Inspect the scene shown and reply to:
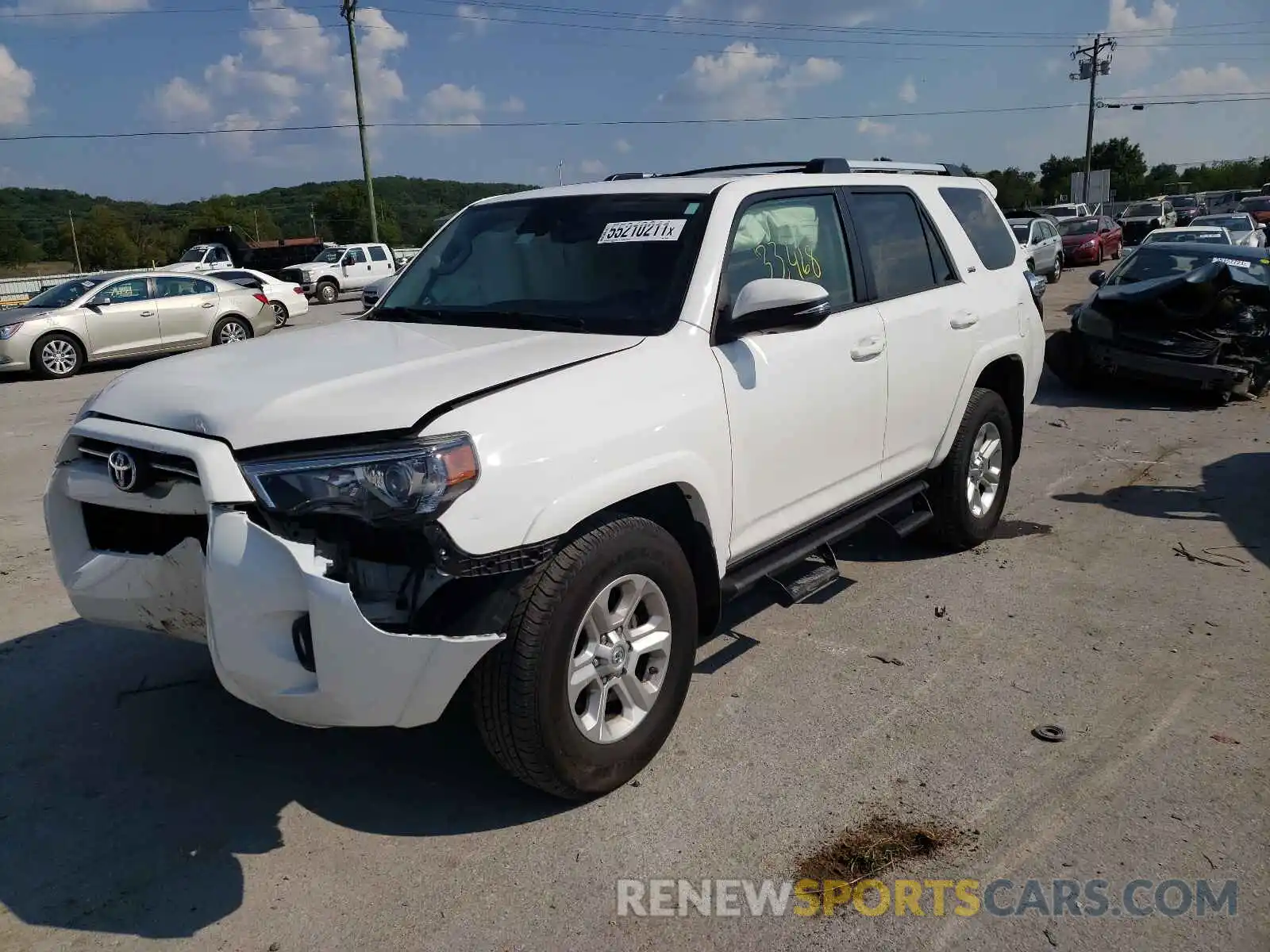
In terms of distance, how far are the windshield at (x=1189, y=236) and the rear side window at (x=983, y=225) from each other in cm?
1261

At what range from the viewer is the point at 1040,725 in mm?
3682

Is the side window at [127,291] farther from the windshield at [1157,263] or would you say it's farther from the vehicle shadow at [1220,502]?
the vehicle shadow at [1220,502]

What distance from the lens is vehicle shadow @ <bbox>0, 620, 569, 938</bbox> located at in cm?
285

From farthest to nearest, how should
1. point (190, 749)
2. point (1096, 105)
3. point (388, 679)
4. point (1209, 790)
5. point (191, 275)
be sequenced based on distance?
point (1096, 105), point (191, 275), point (190, 749), point (1209, 790), point (388, 679)

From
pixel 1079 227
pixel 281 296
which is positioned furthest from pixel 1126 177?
pixel 281 296

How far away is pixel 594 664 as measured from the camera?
307cm

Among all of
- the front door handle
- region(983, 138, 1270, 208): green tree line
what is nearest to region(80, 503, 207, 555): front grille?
the front door handle

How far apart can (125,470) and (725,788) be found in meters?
2.11

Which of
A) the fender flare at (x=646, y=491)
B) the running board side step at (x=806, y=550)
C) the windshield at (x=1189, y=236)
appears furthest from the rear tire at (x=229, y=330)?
the windshield at (x=1189, y=236)

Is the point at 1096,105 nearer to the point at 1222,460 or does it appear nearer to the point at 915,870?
the point at 1222,460

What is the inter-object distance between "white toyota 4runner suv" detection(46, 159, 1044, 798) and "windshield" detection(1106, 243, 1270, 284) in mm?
7889

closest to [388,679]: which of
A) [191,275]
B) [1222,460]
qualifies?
[1222,460]

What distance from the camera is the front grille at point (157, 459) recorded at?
2799 millimetres

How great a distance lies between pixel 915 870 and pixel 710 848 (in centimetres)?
60
